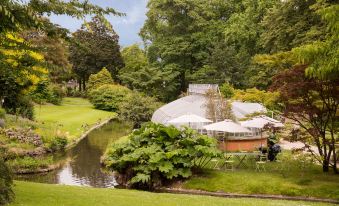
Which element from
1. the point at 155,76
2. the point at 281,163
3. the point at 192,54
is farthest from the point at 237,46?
the point at 281,163

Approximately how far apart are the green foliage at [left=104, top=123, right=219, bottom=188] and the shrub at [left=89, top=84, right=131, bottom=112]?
1398 inches

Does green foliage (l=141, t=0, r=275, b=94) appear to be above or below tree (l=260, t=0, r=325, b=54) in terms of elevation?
above

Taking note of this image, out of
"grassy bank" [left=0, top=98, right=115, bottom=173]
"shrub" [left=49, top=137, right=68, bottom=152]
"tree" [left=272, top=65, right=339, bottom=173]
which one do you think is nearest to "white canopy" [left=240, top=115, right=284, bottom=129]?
"tree" [left=272, top=65, right=339, bottom=173]

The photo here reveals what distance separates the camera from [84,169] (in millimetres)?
23703

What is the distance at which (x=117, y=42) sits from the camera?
74.7 metres

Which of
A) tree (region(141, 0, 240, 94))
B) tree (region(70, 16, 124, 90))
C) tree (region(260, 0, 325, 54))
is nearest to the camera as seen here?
tree (region(260, 0, 325, 54))

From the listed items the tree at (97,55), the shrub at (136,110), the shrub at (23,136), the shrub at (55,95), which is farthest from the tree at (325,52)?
the tree at (97,55)

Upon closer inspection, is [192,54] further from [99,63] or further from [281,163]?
[281,163]

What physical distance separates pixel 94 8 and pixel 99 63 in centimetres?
6276

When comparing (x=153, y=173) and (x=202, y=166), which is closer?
(x=153, y=173)

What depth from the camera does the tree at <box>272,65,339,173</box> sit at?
703 inches

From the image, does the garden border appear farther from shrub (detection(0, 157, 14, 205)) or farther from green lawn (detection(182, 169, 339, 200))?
shrub (detection(0, 157, 14, 205))

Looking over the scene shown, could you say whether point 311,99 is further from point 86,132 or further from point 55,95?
point 55,95

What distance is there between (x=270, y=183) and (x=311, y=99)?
155 inches
